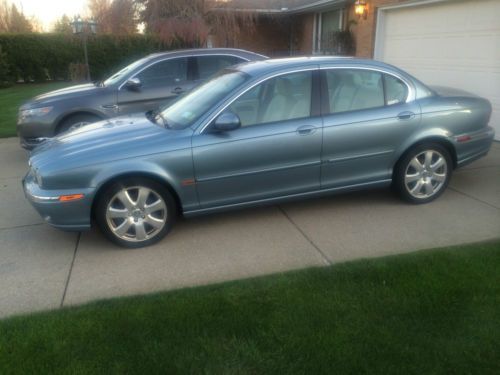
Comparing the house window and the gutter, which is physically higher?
the gutter

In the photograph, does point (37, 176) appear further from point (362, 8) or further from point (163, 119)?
point (362, 8)

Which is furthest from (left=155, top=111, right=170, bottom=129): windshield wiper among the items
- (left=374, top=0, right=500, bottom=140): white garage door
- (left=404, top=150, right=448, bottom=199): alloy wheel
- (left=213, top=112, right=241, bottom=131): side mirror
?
(left=374, top=0, right=500, bottom=140): white garage door

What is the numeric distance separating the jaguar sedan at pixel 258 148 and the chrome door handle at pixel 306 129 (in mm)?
10

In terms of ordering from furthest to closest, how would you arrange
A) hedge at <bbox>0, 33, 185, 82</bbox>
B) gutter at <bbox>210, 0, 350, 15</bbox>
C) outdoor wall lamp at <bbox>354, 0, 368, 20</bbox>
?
hedge at <bbox>0, 33, 185, 82</bbox>
gutter at <bbox>210, 0, 350, 15</bbox>
outdoor wall lamp at <bbox>354, 0, 368, 20</bbox>

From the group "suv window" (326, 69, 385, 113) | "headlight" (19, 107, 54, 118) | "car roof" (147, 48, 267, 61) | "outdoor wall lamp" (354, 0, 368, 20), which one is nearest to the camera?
"suv window" (326, 69, 385, 113)

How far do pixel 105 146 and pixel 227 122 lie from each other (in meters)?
1.12

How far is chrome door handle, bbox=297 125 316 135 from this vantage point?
4340 mm

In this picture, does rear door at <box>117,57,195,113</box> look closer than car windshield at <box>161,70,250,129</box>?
No

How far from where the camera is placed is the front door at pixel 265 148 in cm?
415

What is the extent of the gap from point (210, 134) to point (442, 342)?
2.53 metres

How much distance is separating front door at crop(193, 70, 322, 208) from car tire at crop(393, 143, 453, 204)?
1.02m

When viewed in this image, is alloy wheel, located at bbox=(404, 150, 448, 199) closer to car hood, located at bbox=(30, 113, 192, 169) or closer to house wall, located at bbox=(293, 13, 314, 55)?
car hood, located at bbox=(30, 113, 192, 169)

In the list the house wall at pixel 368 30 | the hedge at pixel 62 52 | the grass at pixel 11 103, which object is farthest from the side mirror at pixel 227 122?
the hedge at pixel 62 52

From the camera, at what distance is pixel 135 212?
4.11 metres
